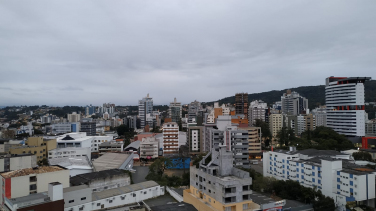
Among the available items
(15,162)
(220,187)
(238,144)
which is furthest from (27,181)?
(238,144)

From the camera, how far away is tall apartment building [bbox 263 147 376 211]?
44.1 feet

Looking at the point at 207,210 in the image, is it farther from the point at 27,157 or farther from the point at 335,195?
the point at 27,157

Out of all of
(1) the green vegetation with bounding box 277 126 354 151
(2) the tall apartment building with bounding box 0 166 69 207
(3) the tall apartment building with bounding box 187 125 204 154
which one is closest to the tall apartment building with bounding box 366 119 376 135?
(1) the green vegetation with bounding box 277 126 354 151

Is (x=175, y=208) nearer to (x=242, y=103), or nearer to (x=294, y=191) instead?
(x=294, y=191)

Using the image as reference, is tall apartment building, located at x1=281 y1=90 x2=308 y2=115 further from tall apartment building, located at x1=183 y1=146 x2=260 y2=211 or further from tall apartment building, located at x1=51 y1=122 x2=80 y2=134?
tall apartment building, located at x1=183 y1=146 x2=260 y2=211

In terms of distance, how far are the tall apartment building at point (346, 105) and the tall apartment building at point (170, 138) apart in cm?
2465

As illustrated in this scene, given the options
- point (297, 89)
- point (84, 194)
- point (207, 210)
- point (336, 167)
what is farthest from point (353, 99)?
point (297, 89)

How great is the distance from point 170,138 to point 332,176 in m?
18.8

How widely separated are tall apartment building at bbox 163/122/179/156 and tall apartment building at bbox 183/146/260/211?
15.8 m

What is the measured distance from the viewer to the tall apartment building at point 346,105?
3412 centimetres

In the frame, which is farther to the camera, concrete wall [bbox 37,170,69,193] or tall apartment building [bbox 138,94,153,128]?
tall apartment building [bbox 138,94,153,128]

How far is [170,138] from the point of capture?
3003 centimetres

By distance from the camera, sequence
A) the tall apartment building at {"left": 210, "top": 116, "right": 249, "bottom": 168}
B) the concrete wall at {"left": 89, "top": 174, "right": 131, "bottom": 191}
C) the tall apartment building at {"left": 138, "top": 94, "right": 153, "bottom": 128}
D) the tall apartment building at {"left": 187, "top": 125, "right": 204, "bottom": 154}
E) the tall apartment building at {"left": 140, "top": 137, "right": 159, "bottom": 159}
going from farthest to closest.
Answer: the tall apartment building at {"left": 138, "top": 94, "right": 153, "bottom": 128}, the tall apartment building at {"left": 187, "top": 125, "right": 204, "bottom": 154}, the tall apartment building at {"left": 140, "top": 137, "right": 159, "bottom": 159}, the tall apartment building at {"left": 210, "top": 116, "right": 249, "bottom": 168}, the concrete wall at {"left": 89, "top": 174, "right": 131, "bottom": 191}

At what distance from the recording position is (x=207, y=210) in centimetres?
1191
